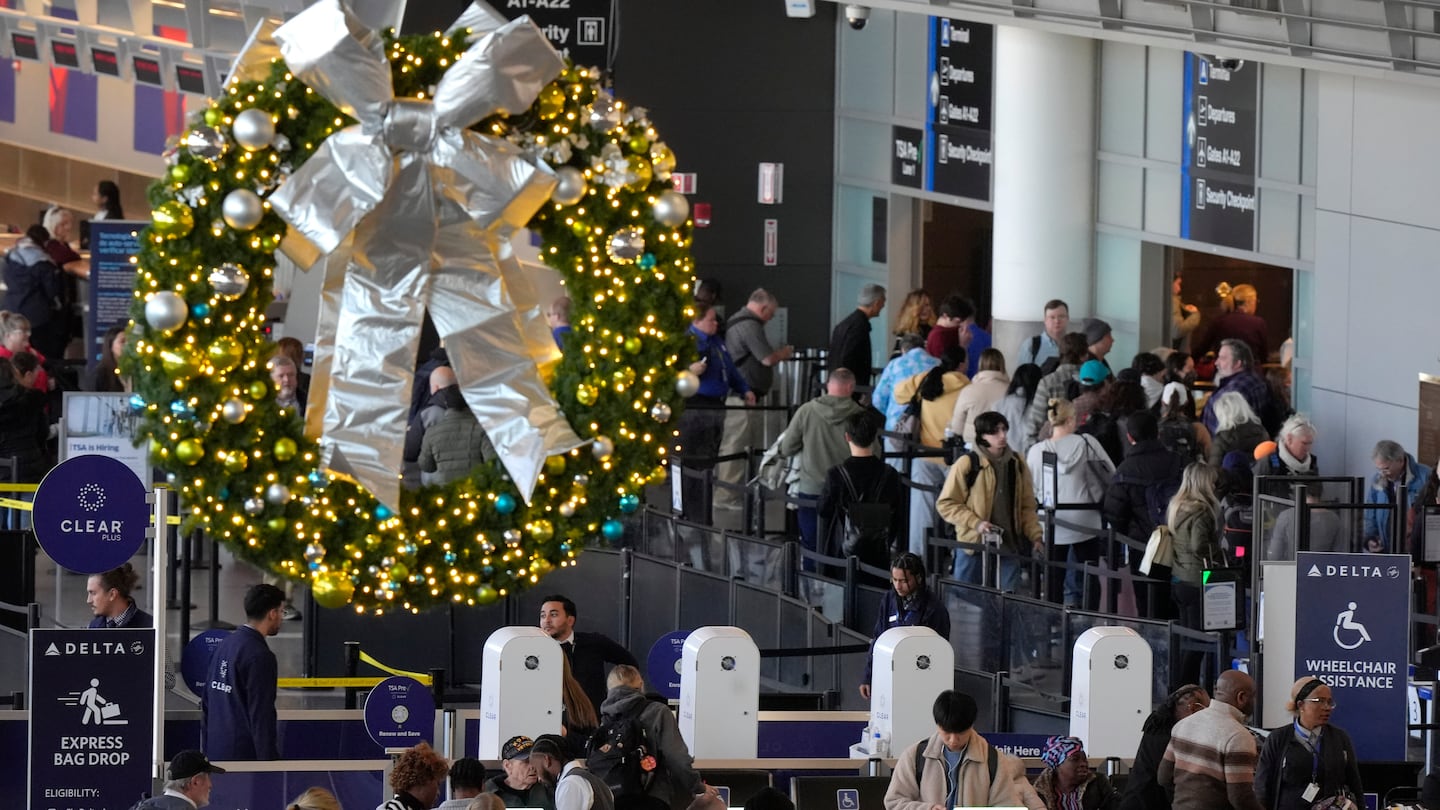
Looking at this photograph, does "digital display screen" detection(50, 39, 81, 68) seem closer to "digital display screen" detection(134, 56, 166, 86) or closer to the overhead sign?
"digital display screen" detection(134, 56, 166, 86)

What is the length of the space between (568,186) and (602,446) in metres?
1.16

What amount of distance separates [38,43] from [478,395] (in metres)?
11.8

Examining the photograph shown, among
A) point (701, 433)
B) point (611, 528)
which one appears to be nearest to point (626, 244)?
point (611, 528)

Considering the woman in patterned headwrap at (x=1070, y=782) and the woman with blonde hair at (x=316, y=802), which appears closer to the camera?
the woman with blonde hair at (x=316, y=802)

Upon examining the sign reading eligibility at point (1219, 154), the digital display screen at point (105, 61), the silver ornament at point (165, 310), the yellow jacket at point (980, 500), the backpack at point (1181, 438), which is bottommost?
the yellow jacket at point (980, 500)

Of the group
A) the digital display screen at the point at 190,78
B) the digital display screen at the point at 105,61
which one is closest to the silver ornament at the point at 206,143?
the digital display screen at the point at 190,78

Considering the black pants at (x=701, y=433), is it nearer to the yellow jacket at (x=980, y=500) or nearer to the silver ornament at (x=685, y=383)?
the yellow jacket at (x=980, y=500)

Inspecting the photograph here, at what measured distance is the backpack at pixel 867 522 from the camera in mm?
12398

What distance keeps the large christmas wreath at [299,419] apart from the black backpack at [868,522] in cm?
166

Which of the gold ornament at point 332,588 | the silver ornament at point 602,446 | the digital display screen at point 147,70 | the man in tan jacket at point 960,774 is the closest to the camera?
the man in tan jacket at point 960,774

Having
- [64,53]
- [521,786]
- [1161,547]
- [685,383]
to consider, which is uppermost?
[64,53]

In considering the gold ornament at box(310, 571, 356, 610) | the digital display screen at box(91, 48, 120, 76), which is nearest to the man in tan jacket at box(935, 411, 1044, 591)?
the gold ornament at box(310, 571, 356, 610)

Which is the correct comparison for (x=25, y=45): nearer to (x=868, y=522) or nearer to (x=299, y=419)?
(x=868, y=522)

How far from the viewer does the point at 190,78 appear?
19.1 m
